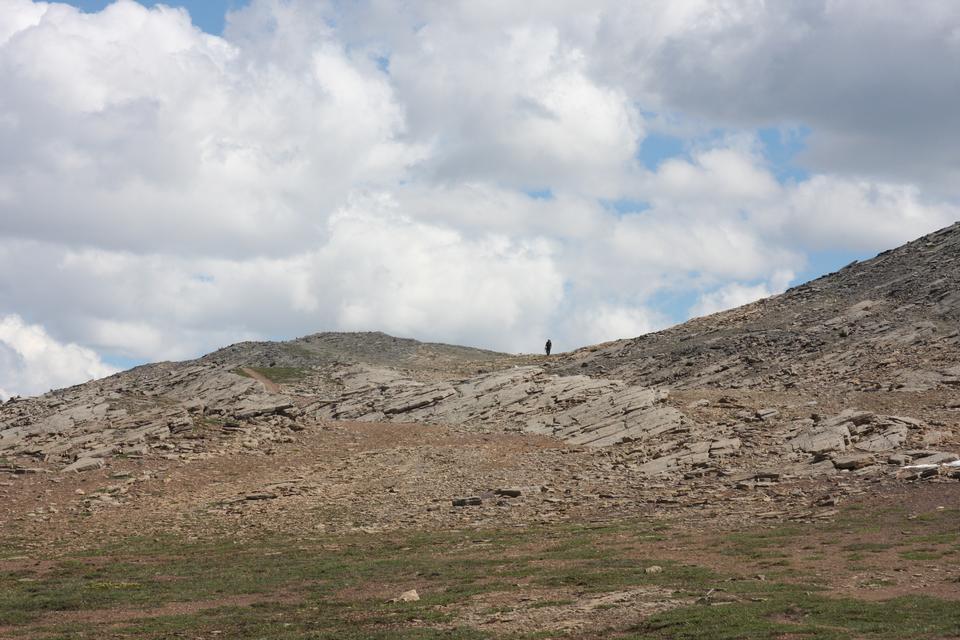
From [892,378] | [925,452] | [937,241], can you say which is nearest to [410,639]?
[925,452]

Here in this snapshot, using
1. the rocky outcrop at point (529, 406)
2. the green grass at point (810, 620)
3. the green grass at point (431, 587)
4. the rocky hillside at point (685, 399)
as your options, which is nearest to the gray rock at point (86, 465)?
the rocky hillside at point (685, 399)

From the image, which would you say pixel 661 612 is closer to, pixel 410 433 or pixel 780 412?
pixel 780 412

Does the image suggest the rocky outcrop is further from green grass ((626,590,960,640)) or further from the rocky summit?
green grass ((626,590,960,640))

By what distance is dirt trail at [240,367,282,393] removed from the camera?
8662 cm

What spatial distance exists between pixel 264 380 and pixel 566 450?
43224mm

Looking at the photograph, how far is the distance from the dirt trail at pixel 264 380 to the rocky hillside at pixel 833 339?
25150mm

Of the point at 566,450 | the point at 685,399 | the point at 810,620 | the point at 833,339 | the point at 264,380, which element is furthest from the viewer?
the point at 264,380

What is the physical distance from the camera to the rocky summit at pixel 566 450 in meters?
40.5

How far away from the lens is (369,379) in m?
87.3

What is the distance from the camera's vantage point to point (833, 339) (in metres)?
73.1

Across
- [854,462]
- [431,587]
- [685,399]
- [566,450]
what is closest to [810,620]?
[431,587]

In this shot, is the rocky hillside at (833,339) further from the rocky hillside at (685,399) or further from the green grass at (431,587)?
the green grass at (431,587)

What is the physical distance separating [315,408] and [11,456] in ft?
82.9

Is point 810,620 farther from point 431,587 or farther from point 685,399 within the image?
point 685,399
